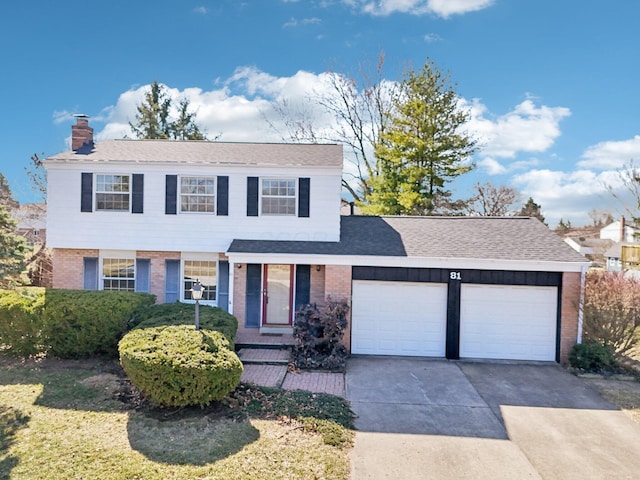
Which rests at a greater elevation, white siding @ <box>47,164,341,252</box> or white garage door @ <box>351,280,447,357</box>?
white siding @ <box>47,164,341,252</box>

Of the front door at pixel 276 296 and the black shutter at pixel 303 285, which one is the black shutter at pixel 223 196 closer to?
the front door at pixel 276 296

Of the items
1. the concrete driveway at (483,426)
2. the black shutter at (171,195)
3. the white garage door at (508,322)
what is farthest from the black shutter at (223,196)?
the white garage door at (508,322)

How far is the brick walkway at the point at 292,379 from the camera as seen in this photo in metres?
8.58

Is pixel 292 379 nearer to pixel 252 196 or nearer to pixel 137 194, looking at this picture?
pixel 252 196

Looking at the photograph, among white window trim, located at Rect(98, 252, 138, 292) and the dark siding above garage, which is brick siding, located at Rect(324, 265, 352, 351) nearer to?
the dark siding above garage

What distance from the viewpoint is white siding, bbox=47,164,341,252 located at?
496 inches

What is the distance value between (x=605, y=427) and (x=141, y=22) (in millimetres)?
18280

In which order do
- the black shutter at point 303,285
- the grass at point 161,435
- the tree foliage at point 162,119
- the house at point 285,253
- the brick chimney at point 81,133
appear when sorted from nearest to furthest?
1. the grass at point 161,435
2. the house at point 285,253
3. the black shutter at point 303,285
4. the brick chimney at point 81,133
5. the tree foliage at point 162,119

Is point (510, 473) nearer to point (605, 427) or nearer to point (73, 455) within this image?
point (605, 427)

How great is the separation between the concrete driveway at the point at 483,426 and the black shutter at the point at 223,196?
6.43 metres

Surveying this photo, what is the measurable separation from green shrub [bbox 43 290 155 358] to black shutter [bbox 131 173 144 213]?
3915mm

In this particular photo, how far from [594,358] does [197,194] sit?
12681 millimetres

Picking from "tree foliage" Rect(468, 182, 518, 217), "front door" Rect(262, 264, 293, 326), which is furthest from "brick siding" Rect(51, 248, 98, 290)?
"tree foliage" Rect(468, 182, 518, 217)

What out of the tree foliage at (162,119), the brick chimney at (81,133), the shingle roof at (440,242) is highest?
the tree foliage at (162,119)
